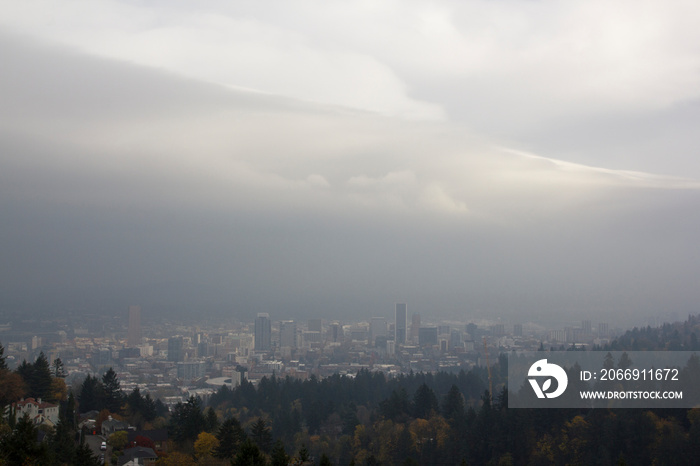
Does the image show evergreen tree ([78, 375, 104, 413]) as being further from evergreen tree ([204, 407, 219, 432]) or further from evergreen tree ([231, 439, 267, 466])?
evergreen tree ([231, 439, 267, 466])

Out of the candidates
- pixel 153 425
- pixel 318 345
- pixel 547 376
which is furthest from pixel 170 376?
pixel 547 376

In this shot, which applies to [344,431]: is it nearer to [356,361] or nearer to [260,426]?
[260,426]

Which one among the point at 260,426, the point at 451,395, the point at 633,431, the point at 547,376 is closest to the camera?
the point at 260,426

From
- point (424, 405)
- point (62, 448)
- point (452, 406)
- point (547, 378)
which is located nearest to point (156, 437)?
point (62, 448)

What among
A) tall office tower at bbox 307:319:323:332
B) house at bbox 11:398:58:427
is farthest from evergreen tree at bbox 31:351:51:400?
tall office tower at bbox 307:319:323:332

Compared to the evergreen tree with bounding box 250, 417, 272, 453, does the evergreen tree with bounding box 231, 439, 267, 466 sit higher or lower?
higher

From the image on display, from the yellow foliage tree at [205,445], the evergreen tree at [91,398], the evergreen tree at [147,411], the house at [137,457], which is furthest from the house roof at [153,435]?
the evergreen tree at [91,398]
